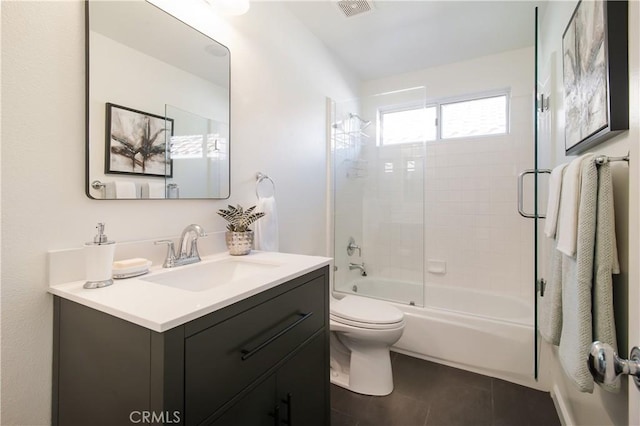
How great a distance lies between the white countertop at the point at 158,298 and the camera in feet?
2.16

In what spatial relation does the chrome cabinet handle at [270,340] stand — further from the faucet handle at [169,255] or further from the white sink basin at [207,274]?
the faucet handle at [169,255]

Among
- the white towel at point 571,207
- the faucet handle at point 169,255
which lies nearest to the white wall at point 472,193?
the white towel at point 571,207

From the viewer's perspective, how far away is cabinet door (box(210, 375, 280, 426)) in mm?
787

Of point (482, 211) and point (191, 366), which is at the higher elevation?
point (482, 211)

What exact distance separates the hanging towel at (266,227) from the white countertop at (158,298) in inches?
21.9

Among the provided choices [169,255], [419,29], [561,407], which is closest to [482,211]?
[561,407]

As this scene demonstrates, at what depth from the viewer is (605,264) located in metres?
0.83

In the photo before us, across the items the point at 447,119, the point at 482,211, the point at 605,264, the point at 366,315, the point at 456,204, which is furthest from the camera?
the point at 447,119

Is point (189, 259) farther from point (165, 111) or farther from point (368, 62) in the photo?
point (368, 62)

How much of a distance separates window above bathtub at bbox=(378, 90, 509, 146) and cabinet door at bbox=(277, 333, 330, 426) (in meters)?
1.93

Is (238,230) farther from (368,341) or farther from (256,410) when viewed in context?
(368,341)

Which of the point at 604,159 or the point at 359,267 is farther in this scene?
the point at 359,267

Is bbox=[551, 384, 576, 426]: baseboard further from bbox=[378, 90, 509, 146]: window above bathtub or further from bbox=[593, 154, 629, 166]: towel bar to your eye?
bbox=[378, 90, 509, 146]: window above bathtub

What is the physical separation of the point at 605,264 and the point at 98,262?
4.90 ft
